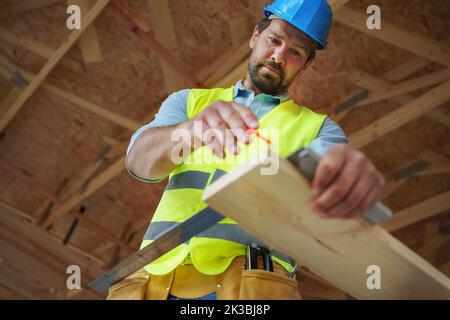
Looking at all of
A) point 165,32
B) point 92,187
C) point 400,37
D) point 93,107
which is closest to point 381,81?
point 400,37

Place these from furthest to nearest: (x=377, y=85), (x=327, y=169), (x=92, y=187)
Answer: (x=92, y=187) < (x=377, y=85) < (x=327, y=169)

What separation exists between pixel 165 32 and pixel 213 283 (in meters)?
3.49

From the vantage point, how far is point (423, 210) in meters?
5.31

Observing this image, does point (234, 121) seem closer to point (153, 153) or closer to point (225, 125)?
point (225, 125)

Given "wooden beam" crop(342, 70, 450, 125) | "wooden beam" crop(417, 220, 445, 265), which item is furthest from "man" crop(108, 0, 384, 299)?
"wooden beam" crop(417, 220, 445, 265)

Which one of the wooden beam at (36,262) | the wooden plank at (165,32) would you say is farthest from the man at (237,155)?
the wooden beam at (36,262)

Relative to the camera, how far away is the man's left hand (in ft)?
3.46

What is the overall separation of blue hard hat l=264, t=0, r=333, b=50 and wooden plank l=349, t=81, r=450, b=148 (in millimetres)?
2393

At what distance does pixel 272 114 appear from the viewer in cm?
196

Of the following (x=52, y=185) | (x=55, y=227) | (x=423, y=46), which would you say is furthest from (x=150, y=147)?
(x=55, y=227)

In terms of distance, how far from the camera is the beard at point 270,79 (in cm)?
214

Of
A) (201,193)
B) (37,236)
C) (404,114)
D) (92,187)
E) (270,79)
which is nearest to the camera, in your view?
(201,193)

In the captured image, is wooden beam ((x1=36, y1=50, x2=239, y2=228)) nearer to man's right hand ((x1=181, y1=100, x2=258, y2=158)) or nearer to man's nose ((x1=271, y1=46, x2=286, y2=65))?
man's nose ((x1=271, y1=46, x2=286, y2=65))
